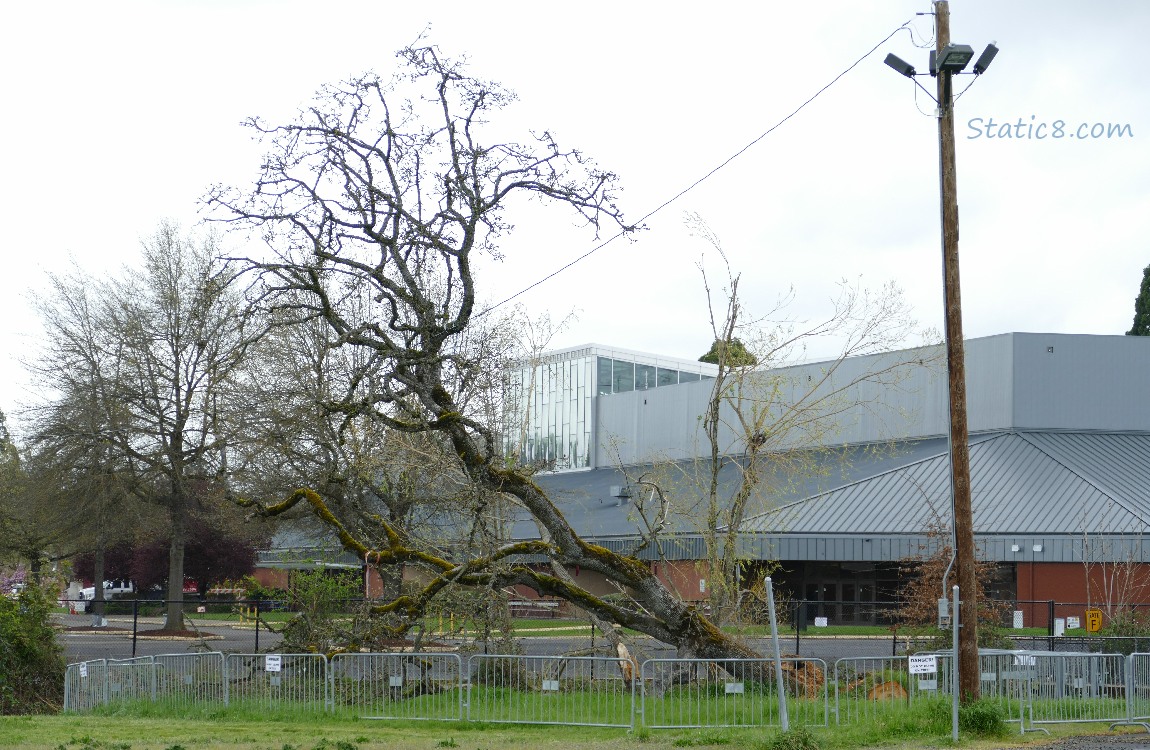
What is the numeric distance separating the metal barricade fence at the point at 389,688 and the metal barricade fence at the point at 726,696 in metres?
3.12

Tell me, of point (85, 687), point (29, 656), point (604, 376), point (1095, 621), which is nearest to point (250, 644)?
point (29, 656)

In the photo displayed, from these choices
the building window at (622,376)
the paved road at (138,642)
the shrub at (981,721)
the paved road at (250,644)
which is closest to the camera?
the shrub at (981,721)

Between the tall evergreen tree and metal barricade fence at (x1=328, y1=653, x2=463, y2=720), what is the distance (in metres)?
55.3

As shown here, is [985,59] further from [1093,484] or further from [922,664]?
[1093,484]

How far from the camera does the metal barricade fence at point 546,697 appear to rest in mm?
17156

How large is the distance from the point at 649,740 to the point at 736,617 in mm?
7876

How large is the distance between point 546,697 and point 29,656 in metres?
11.7

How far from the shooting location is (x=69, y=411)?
1554 inches

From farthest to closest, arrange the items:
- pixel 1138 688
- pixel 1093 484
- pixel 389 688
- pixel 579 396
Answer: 1. pixel 579 396
2. pixel 1093 484
3. pixel 389 688
4. pixel 1138 688

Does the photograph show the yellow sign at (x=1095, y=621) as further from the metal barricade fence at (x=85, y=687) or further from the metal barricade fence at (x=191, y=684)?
the metal barricade fence at (x=85, y=687)

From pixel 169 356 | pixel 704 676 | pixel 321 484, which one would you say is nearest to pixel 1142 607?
pixel 704 676

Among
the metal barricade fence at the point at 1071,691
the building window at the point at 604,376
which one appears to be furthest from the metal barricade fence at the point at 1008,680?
the building window at the point at 604,376

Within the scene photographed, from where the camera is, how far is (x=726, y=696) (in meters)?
17.7

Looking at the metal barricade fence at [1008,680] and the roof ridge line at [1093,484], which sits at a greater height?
the roof ridge line at [1093,484]
